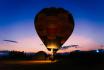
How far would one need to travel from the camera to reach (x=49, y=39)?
54.0 metres

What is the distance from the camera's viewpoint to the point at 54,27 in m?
54.7

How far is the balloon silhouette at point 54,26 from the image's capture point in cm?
5384

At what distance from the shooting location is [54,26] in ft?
180

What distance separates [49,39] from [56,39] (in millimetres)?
1235

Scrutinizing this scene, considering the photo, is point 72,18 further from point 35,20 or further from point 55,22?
point 35,20

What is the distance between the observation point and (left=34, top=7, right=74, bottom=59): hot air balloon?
53.8 meters

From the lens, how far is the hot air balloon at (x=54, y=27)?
53.8 meters

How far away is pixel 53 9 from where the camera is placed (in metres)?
54.2

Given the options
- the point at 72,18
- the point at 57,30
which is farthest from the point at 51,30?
the point at 72,18

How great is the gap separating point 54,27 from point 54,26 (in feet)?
0.63

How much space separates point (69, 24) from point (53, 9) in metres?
4.07

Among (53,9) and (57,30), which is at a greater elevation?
(53,9)

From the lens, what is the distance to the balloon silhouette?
5384 centimetres

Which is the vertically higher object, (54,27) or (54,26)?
(54,26)
